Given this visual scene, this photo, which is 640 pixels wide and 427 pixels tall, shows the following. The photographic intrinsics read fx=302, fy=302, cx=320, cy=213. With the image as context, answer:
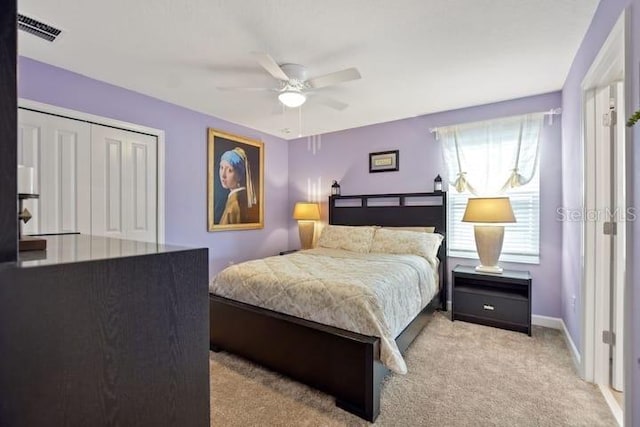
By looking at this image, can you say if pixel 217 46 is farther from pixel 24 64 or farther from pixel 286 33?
pixel 24 64

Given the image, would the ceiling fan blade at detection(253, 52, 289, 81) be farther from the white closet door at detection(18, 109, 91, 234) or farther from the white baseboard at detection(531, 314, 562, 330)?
the white baseboard at detection(531, 314, 562, 330)

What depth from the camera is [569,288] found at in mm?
2756

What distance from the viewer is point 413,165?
160 inches

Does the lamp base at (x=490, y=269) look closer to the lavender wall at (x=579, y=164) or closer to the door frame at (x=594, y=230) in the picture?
the lavender wall at (x=579, y=164)

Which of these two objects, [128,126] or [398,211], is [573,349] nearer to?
[398,211]

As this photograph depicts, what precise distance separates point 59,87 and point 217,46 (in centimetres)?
158

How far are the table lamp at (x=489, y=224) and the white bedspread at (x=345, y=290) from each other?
2.24 feet

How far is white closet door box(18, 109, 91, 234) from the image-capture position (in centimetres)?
255

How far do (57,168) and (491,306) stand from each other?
4.40 meters

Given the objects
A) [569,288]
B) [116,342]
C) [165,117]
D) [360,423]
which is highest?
[165,117]

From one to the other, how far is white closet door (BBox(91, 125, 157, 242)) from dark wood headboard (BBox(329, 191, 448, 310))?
8.16 feet

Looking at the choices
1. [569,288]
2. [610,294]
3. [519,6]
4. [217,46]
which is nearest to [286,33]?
[217,46]

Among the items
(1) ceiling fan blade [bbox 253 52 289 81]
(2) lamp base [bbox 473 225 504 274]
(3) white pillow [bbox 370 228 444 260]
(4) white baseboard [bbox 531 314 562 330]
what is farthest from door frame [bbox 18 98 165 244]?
(4) white baseboard [bbox 531 314 562 330]

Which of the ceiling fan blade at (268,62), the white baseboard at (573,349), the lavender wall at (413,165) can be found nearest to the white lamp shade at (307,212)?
the lavender wall at (413,165)
